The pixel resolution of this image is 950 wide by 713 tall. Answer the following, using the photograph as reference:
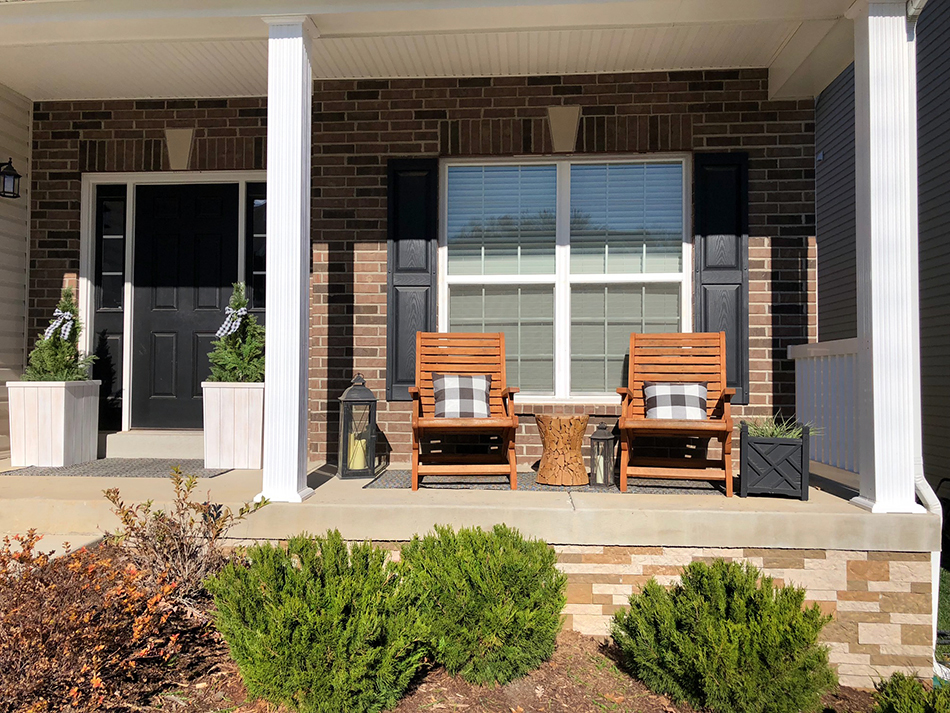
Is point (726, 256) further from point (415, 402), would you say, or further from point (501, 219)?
point (415, 402)

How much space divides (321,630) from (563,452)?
6.94 ft

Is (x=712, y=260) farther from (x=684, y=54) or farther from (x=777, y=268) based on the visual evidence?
(x=684, y=54)

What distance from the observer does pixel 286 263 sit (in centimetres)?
347

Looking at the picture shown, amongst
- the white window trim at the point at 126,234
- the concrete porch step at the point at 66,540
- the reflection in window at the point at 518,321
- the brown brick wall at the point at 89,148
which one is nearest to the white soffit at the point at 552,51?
the brown brick wall at the point at 89,148

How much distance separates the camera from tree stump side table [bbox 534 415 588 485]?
13.0 feet

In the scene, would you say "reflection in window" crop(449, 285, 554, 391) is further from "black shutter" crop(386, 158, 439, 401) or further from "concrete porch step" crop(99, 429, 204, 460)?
"concrete porch step" crop(99, 429, 204, 460)

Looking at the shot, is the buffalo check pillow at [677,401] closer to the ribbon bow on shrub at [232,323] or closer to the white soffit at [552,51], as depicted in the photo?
the white soffit at [552,51]

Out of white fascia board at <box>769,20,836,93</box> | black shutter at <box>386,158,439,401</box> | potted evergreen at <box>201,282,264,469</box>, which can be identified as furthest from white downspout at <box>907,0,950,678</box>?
potted evergreen at <box>201,282,264,469</box>

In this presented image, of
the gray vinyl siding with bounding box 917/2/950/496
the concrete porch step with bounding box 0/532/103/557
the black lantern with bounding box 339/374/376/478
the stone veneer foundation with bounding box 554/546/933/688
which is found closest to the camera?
the stone veneer foundation with bounding box 554/546/933/688

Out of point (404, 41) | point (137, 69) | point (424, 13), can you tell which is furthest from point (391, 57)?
point (137, 69)

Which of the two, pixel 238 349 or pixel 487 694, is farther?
pixel 238 349

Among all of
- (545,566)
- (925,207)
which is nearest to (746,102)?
(925,207)

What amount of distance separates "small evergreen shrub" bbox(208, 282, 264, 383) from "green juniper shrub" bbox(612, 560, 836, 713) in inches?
119

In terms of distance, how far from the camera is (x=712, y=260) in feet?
15.2
